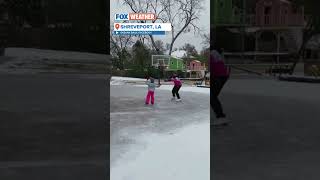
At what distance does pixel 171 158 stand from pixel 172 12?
82 centimetres

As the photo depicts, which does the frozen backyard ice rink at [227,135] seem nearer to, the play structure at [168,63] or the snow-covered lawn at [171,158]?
the snow-covered lawn at [171,158]

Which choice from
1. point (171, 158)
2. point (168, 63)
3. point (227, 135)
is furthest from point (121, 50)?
point (227, 135)

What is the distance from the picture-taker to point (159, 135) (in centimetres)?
358

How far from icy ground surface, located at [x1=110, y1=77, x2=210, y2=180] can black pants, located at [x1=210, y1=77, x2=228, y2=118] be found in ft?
0.17

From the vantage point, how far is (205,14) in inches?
138

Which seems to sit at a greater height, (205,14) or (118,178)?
(205,14)

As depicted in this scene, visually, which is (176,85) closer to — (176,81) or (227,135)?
(176,81)

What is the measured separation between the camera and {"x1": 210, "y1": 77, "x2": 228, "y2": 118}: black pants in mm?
3609

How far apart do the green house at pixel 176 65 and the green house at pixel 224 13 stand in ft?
0.93

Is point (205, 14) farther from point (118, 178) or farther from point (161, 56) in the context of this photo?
point (118, 178)

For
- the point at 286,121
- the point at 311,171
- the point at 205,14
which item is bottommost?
the point at 311,171

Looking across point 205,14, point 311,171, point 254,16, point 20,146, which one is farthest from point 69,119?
point 311,171

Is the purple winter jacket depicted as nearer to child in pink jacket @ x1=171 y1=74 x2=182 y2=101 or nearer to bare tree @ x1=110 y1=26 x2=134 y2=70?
child in pink jacket @ x1=171 y1=74 x2=182 y2=101

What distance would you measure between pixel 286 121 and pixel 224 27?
689 millimetres
